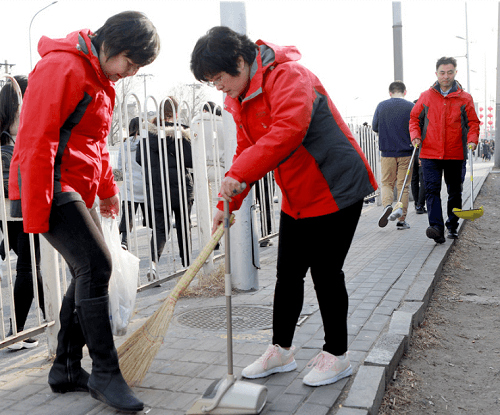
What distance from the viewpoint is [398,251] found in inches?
272

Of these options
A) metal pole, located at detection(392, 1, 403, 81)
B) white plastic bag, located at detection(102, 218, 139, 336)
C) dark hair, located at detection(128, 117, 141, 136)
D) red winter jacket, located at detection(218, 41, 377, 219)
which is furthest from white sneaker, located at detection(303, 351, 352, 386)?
metal pole, located at detection(392, 1, 403, 81)

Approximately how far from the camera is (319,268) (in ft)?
9.93

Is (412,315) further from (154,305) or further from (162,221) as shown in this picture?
(162,221)

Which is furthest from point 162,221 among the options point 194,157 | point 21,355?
point 21,355

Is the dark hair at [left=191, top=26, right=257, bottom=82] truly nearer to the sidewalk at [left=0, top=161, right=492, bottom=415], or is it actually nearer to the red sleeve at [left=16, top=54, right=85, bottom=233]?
the red sleeve at [left=16, top=54, right=85, bottom=233]

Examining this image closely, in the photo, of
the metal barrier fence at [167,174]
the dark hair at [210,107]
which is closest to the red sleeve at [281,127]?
the metal barrier fence at [167,174]

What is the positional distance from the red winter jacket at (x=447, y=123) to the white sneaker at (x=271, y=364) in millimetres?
4542

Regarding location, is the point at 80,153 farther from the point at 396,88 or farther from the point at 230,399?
the point at 396,88

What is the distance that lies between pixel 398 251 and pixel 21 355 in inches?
176

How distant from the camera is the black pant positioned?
2718mm

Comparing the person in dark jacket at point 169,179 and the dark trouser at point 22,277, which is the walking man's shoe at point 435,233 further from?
the dark trouser at point 22,277

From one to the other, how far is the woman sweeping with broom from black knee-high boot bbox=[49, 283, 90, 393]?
6.0 inches

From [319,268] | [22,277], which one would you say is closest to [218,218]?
[319,268]

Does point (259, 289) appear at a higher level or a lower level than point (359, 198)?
lower
